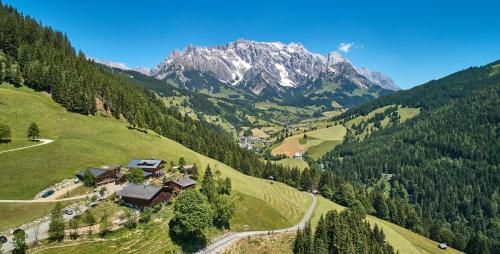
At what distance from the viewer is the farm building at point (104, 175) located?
98438mm

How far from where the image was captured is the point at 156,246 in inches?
3034

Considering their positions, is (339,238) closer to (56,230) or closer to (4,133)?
(56,230)

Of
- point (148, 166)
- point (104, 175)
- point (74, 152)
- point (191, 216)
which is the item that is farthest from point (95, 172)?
point (191, 216)

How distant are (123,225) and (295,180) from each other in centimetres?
10776

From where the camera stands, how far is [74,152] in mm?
110312

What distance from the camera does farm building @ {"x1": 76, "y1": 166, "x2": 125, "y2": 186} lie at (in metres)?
98.4

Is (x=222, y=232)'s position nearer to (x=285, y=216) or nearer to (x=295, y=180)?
(x=285, y=216)

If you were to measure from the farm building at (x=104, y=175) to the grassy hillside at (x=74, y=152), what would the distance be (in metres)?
3.25

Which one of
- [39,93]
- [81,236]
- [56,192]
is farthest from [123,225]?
[39,93]

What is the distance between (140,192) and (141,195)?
5.68ft

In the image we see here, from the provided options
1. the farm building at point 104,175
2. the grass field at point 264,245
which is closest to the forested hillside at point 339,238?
the grass field at point 264,245

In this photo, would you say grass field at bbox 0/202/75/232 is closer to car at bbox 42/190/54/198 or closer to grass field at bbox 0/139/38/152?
car at bbox 42/190/54/198

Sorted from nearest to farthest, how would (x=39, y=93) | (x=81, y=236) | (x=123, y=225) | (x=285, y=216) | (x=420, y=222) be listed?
(x=81, y=236) → (x=123, y=225) → (x=285, y=216) → (x=39, y=93) → (x=420, y=222)

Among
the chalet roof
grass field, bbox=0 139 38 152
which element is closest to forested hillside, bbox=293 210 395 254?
the chalet roof
